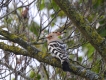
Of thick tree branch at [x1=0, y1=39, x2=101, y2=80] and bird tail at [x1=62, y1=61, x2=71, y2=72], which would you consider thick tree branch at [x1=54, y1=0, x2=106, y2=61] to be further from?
bird tail at [x1=62, y1=61, x2=71, y2=72]

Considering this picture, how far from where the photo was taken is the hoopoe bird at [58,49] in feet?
10.2

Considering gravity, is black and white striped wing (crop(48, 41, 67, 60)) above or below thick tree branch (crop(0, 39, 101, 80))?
above

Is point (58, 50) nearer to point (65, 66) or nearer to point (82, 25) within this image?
point (65, 66)

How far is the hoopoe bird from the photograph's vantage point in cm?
312

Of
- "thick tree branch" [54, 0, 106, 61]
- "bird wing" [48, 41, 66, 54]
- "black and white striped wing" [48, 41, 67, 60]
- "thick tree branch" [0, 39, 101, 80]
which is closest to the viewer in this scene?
"thick tree branch" [54, 0, 106, 61]

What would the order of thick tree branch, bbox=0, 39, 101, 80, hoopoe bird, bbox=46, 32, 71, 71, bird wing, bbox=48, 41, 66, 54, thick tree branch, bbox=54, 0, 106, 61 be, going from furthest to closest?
Answer: 1. bird wing, bbox=48, 41, 66, 54
2. hoopoe bird, bbox=46, 32, 71, 71
3. thick tree branch, bbox=0, 39, 101, 80
4. thick tree branch, bbox=54, 0, 106, 61

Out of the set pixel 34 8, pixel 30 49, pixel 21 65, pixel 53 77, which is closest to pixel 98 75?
pixel 30 49

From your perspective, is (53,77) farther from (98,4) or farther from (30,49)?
(98,4)

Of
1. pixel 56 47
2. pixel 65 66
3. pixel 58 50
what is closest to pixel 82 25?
pixel 65 66

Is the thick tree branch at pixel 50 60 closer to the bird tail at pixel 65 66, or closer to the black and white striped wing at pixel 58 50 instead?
the bird tail at pixel 65 66

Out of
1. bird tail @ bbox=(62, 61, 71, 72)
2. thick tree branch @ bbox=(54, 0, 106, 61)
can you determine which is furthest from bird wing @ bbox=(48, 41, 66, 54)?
thick tree branch @ bbox=(54, 0, 106, 61)

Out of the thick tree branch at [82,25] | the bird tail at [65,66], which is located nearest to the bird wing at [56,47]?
the bird tail at [65,66]

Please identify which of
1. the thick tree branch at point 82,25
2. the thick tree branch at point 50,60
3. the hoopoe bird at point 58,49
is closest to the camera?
the thick tree branch at point 82,25

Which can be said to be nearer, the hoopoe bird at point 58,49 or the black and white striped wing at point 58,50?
the hoopoe bird at point 58,49
